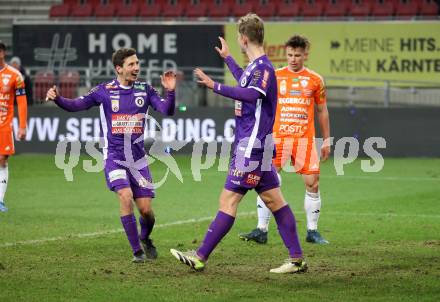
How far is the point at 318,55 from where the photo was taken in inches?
1055

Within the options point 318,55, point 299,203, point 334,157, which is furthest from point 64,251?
point 318,55

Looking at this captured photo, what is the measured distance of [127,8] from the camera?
101 feet

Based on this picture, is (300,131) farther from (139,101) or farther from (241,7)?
(241,7)

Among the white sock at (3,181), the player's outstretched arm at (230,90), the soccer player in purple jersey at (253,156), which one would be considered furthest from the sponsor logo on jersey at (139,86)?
the white sock at (3,181)

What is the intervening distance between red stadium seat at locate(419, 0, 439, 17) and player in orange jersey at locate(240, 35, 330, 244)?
1698 cm

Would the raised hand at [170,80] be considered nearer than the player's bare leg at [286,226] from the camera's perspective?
No

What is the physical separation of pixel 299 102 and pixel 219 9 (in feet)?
61.0

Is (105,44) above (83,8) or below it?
below

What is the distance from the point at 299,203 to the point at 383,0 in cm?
1490

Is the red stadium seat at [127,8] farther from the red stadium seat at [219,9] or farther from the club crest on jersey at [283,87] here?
the club crest on jersey at [283,87]

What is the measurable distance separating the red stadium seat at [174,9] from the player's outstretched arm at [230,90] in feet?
71.4

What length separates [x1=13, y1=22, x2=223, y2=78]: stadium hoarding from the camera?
27.8 meters

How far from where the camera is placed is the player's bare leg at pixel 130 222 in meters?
9.97

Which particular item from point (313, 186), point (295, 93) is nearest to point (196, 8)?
point (295, 93)
